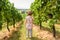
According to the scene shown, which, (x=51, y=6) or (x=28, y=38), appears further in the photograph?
(x=51, y=6)

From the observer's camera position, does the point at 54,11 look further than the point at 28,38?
Yes

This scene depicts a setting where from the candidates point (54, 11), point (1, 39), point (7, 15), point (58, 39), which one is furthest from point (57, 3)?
point (7, 15)

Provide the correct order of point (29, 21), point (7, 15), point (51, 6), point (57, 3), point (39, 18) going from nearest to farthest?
1. point (29, 21)
2. point (57, 3)
3. point (51, 6)
4. point (7, 15)
5. point (39, 18)

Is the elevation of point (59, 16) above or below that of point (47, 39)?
above

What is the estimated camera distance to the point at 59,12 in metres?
16.6

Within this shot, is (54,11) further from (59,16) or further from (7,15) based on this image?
(7,15)

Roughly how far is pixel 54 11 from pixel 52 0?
4.01 feet

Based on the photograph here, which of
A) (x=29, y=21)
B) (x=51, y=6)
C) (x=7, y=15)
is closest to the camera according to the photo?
(x=29, y=21)

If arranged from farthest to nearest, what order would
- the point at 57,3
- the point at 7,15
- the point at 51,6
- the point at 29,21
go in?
the point at 7,15, the point at 51,6, the point at 57,3, the point at 29,21

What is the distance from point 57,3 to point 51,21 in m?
1.73

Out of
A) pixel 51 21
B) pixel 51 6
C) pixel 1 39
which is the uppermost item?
pixel 51 6

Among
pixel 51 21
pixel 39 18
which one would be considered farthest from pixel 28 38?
pixel 39 18

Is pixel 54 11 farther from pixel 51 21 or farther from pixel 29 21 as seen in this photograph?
pixel 29 21

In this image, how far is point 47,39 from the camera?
16.7 meters
